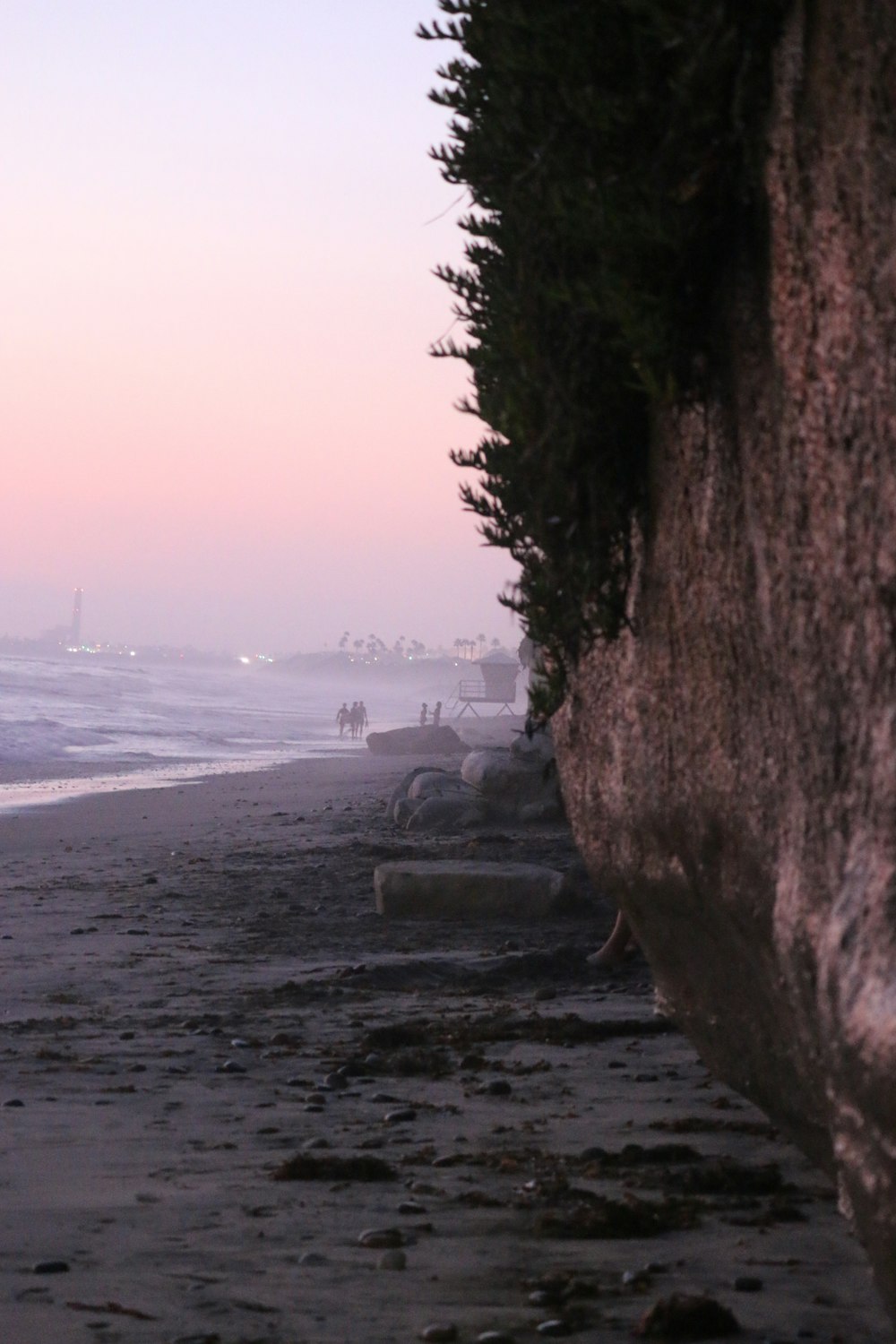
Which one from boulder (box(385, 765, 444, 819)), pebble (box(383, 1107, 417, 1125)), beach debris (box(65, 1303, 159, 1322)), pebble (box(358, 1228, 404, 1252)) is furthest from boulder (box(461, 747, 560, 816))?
beach debris (box(65, 1303, 159, 1322))

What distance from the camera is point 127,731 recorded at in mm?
43781

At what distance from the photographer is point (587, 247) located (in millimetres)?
3641

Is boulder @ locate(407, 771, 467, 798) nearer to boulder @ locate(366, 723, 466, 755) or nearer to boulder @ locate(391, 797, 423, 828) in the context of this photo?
boulder @ locate(391, 797, 423, 828)

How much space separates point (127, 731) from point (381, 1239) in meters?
41.3

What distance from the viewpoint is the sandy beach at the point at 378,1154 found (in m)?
3.27

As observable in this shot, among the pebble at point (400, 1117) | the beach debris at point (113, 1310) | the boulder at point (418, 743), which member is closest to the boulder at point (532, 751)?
the pebble at point (400, 1117)

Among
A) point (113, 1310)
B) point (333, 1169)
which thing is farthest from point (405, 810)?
point (113, 1310)

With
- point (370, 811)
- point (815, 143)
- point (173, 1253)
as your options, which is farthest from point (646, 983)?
point (370, 811)

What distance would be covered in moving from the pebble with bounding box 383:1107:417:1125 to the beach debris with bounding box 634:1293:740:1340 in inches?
76.8

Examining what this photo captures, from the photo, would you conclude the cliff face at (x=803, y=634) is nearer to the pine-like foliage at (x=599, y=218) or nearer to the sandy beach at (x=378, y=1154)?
the pine-like foliage at (x=599, y=218)

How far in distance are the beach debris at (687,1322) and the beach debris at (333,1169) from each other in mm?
1354

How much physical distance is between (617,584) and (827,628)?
1615 millimetres

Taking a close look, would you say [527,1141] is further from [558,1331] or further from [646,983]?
[646,983]

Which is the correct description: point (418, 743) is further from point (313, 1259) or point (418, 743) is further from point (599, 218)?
point (599, 218)
